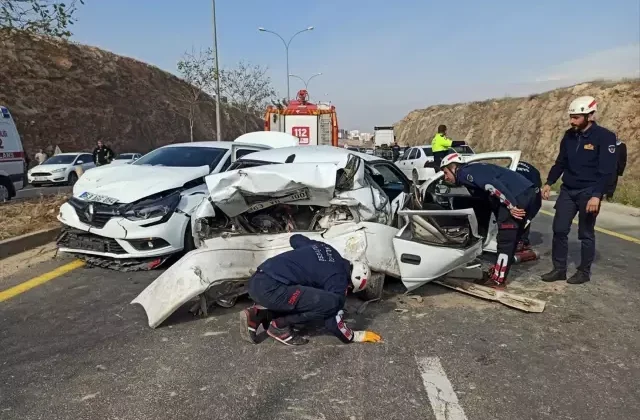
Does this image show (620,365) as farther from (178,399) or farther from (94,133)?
(94,133)

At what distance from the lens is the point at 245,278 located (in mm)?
4535

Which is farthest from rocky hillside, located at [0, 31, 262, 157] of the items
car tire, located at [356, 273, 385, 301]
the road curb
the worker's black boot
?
the worker's black boot

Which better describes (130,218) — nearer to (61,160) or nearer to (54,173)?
(54,173)

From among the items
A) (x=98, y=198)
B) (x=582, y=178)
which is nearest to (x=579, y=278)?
(x=582, y=178)

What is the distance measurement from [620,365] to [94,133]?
128 feet

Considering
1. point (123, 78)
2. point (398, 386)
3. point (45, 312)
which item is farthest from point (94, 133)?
point (398, 386)

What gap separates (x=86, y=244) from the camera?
5.72 m

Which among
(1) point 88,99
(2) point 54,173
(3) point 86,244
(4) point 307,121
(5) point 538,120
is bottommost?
(2) point 54,173

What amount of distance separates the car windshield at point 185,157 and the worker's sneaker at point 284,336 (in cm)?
348

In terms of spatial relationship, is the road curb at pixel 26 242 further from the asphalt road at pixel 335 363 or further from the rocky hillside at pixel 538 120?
the rocky hillside at pixel 538 120

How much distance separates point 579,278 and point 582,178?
1019mm

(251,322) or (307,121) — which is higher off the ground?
(307,121)

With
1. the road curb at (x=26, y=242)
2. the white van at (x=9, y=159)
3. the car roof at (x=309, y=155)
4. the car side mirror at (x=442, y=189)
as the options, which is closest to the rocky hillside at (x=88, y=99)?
the white van at (x=9, y=159)

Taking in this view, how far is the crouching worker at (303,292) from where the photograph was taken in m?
3.63
